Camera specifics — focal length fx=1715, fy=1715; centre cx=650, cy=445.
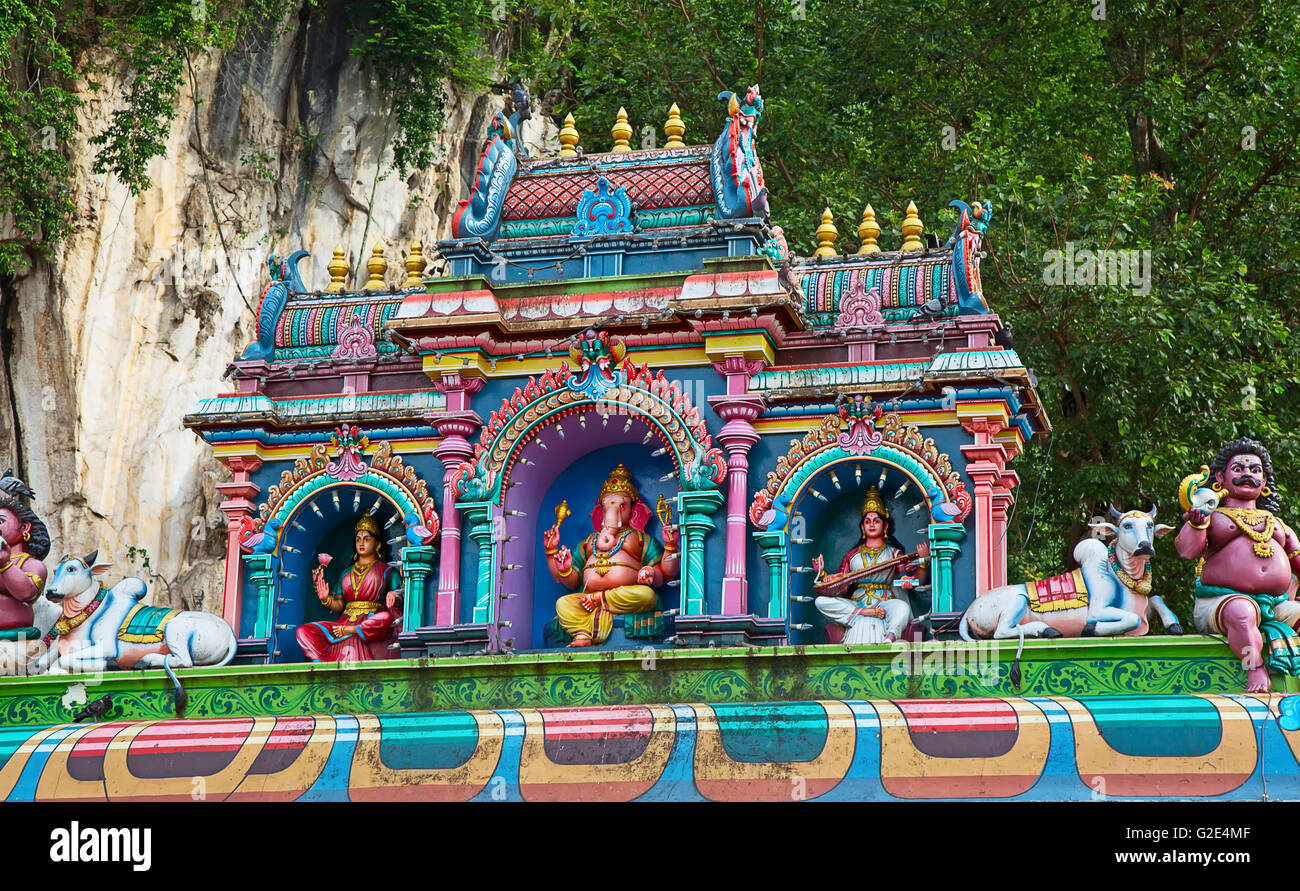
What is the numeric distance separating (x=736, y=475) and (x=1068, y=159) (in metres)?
10.2

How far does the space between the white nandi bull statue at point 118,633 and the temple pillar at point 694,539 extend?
11.6 feet

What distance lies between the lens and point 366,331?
1482 centimetres

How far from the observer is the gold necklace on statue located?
1116 centimetres

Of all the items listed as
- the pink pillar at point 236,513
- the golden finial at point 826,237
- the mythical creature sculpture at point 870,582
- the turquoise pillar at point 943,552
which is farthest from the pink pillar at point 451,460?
the turquoise pillar at point 943,552

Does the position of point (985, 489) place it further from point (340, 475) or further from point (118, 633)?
point (118, 633)

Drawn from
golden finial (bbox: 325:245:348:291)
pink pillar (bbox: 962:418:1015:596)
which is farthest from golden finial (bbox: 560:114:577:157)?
pink pillar (bbox: 962:418:1015:596)

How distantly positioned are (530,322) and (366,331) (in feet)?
5.62

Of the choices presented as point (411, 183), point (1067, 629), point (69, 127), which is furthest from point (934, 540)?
point (411, 183)

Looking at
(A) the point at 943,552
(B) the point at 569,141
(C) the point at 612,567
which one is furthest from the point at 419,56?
(A) the point at 943,552

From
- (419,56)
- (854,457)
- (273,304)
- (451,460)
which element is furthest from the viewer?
(419,56)

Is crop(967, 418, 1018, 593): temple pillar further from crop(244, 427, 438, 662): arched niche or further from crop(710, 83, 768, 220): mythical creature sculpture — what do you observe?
crop(244, 427, 438, 662): arched niche

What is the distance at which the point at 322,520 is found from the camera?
14617 millimetres

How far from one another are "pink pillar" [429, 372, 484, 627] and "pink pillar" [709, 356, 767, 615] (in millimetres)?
2014
